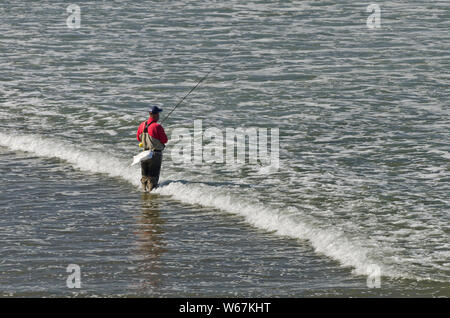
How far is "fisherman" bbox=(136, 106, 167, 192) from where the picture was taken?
13750mm

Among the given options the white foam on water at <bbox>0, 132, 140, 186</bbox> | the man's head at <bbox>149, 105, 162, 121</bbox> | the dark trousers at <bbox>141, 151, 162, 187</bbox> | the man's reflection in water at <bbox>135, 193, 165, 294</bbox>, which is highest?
the man's head at <bbox>149, 105, 162, 121</bbox>

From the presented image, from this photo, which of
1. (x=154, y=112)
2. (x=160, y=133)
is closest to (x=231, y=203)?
(x=160, y=133)

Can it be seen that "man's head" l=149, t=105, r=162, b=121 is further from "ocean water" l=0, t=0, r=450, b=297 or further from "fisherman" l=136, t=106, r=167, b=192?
"ocean water" l=0, t=0, r=450, b=297

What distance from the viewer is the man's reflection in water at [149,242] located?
10250 millimetres

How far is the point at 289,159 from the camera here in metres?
16.4

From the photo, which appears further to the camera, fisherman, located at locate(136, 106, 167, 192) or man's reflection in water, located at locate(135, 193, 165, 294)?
fisherman, located at locate(136, 106, 167, 192)

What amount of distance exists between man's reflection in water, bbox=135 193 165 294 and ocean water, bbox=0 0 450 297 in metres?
0.03

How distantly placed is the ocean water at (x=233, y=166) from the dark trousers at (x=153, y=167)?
0.25 m

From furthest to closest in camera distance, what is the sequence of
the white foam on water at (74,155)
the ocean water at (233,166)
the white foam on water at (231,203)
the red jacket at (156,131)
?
the white foam on water at (74,155) → the red jacket at (156,131) → the white foam on water at (231,203) → the ocean water at (233,166)

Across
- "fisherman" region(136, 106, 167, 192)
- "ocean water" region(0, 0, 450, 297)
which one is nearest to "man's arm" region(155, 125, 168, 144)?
"fisherman" region(136, 106, 167, 192)

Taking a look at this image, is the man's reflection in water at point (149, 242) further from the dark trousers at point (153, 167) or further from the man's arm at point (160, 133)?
the man's arm at point (160, 133)

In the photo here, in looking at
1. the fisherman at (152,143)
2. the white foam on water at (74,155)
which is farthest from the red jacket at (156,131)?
the white foam on water at (74,155)
